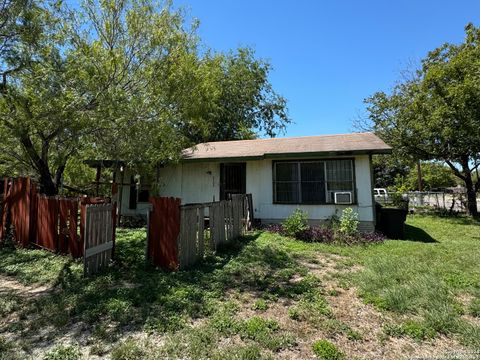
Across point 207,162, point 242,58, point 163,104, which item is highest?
point 242,58

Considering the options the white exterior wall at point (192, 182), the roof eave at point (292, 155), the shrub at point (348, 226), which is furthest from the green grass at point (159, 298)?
the white exterior wall at point (192, 182)

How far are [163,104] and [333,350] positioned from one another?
6.34m

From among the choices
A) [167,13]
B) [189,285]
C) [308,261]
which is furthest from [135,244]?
[167,13]

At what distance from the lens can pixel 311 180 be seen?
1029 centimetres

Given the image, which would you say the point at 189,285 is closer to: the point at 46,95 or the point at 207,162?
the point at 46,95

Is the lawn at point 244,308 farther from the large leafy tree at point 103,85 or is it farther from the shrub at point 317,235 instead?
the large leafy tree at point 103,85

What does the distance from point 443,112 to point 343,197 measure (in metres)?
7.75

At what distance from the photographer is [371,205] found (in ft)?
31.1

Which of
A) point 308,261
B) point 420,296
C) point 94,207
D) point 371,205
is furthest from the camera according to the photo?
point 371,205

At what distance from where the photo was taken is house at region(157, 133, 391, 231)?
31.6ft

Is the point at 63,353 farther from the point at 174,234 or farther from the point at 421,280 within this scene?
the point at 421,280

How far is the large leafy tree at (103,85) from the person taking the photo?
19.4 feet

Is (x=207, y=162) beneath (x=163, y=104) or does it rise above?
beneath

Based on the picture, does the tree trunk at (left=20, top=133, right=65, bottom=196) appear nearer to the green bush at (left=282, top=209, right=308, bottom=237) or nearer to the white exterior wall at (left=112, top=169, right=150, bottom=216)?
the white exterior wall at (left=112, top=169, right=150, bottom=216)
